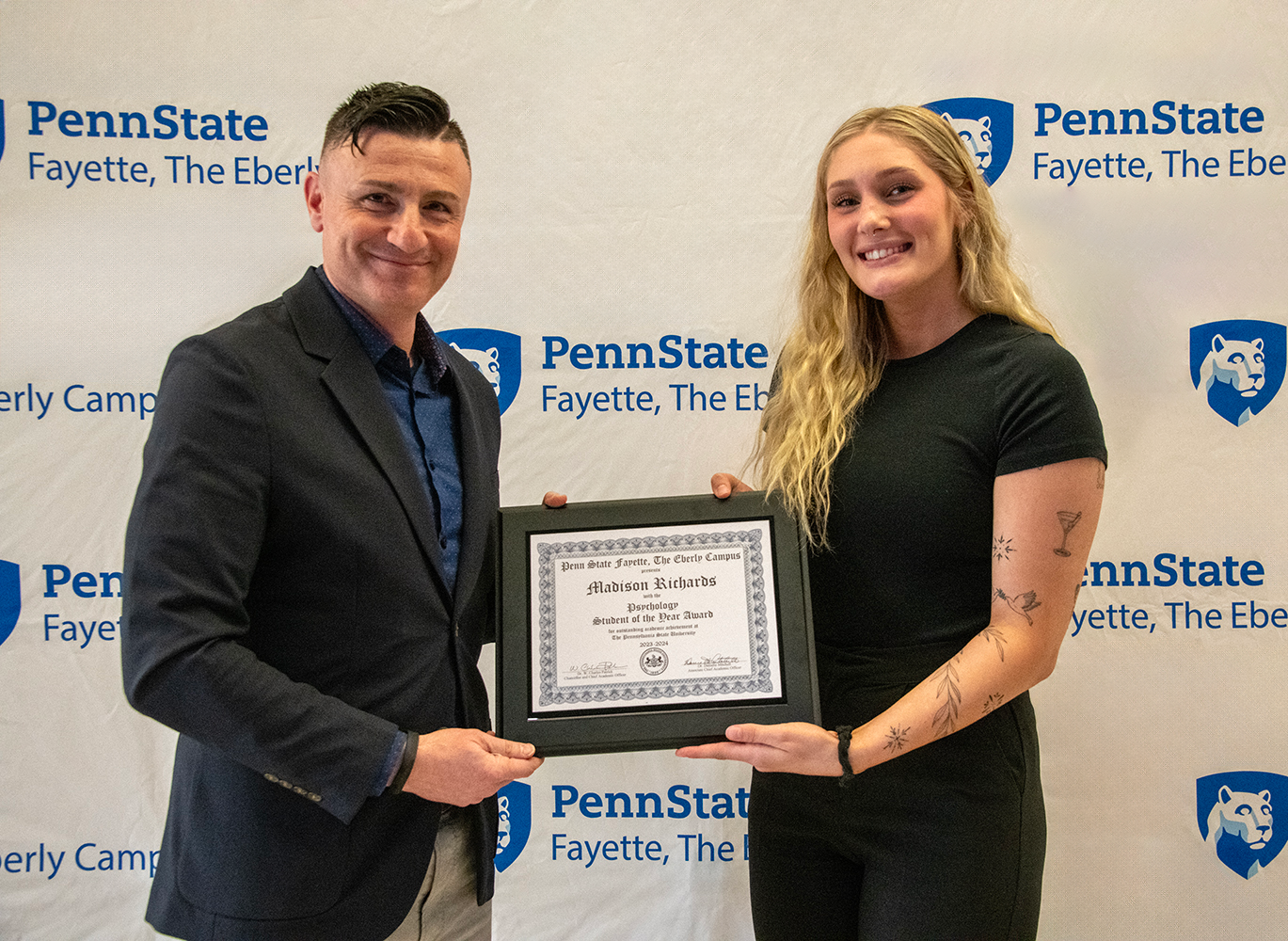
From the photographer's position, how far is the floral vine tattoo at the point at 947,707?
4.99 feet

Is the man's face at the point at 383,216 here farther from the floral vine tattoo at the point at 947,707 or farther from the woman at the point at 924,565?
the floral vine tattoo at the point at 947,707

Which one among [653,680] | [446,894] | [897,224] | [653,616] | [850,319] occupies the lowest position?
[446,894]

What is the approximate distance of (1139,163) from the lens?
8.46ft

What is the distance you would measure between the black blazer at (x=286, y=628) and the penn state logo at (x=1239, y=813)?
2.23 m

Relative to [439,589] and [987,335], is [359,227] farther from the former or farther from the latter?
[987,335]

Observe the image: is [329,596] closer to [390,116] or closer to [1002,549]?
[390,116]

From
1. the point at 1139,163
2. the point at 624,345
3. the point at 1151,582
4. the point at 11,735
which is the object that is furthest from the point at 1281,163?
the point at 11,735

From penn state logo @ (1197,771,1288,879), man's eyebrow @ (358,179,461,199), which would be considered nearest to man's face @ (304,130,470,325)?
man's eyebrow @ (358,179,461,199)

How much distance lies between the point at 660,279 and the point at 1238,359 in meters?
1.62

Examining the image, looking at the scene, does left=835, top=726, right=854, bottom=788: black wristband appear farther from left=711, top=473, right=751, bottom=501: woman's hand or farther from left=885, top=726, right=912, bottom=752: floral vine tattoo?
left=711, top=473, right=751, bottom=501: woman's hand

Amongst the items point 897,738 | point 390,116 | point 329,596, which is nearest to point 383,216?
point 390,116

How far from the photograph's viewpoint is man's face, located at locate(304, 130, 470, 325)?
159 cm

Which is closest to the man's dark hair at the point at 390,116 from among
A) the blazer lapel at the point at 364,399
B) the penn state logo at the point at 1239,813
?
the blazer lapel at the point at 364,399

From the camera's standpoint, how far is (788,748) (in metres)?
1.55
